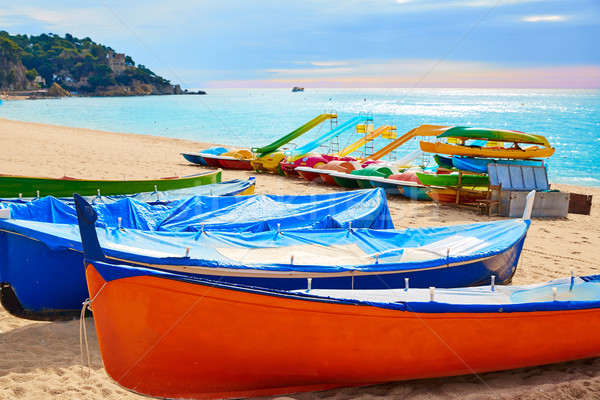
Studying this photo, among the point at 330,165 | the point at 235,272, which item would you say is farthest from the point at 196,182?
the point at 235,272

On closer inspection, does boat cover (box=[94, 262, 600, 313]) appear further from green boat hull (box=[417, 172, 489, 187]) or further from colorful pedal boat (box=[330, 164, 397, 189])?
colorful pedal boat (box=[330, 164, 397, 189])

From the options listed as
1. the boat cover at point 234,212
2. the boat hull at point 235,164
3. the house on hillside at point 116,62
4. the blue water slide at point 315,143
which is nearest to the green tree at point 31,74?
the house on hillside at point 116,62

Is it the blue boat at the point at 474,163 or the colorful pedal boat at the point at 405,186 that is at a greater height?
the blue boat at the point at 474,163

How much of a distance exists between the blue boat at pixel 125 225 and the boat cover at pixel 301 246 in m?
0.03

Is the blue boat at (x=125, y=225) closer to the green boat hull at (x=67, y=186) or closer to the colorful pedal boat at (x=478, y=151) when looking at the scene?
the green boat hull at (x=67, y=186)

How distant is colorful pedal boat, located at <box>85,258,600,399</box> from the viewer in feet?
13.2

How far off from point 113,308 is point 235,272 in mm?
1527

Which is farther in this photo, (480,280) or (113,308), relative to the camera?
(480,280)

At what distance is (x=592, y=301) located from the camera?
15.9ft

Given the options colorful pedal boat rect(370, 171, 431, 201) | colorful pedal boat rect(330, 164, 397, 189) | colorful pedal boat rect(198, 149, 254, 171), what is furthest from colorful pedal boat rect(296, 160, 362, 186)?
colorful pedal boat rect(198, 149, 254, 171)

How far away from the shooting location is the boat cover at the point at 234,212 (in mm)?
7051

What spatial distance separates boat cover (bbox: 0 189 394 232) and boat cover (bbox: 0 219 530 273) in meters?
0.56

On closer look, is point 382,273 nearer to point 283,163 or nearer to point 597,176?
point 283,163

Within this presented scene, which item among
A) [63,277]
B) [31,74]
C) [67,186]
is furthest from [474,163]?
[31,74]
